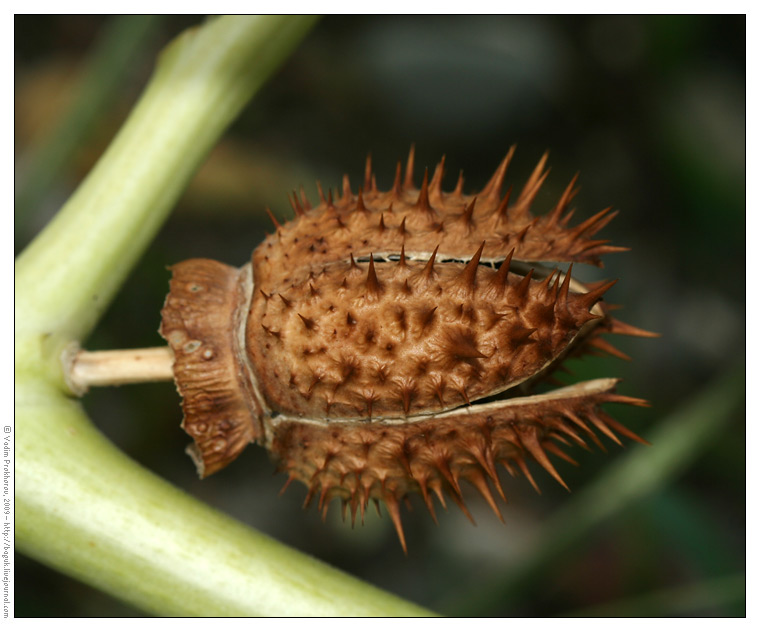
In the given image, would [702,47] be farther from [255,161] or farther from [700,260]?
[255,161]

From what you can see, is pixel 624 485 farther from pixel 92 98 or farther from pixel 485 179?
pixel 92 98

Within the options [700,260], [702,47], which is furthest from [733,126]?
[700,260]

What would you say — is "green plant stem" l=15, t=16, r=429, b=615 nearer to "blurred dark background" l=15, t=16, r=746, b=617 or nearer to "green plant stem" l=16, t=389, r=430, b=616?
"green plant stem" l=16, t=389, r=430, b=616

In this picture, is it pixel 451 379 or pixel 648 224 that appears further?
pixel 648 224

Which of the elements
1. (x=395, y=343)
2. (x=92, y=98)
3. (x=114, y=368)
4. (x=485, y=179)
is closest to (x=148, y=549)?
(x=114, y=368)

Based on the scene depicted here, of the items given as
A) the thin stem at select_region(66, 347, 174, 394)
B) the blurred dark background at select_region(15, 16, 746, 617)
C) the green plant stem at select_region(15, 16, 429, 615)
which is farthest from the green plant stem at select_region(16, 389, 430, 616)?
the blurred dark background at select_region(15, 16, 746, 617)
